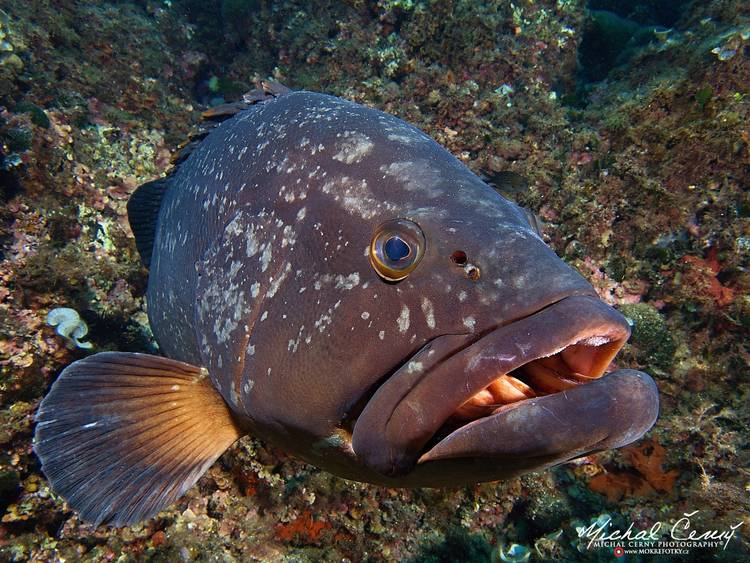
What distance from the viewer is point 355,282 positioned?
2.12 m

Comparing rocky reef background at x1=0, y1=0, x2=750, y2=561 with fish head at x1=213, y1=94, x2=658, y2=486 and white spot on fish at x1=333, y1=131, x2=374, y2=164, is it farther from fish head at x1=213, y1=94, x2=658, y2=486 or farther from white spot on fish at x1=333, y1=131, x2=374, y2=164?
white spot on fish at x1=333, y1=131, x2=374, y2=164

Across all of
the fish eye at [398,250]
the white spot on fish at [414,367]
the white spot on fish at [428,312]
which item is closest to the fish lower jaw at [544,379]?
the white spot on fish at [414,367]

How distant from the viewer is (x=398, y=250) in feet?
6.57

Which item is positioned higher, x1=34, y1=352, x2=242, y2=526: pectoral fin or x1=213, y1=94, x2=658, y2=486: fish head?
x1=213, y1=94, x2=658, y2=486: fish head

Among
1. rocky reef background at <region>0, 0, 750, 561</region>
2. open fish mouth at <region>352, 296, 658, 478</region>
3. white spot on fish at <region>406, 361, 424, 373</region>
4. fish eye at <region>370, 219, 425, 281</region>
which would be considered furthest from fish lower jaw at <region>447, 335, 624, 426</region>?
rocky reef background at <region>0, 0, 750, 561</region>

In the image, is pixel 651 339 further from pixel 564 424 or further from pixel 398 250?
pixel 398 250

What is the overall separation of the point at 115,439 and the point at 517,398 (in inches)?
97.2

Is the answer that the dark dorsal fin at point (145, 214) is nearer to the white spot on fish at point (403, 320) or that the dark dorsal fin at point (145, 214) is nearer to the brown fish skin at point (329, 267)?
the brown fish skin at point (329, 267)

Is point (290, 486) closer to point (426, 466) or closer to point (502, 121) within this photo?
point (426, 466)

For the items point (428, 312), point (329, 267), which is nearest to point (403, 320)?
point (428, 312)

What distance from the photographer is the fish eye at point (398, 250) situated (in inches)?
77.9

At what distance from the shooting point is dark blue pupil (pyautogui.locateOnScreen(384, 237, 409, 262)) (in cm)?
200

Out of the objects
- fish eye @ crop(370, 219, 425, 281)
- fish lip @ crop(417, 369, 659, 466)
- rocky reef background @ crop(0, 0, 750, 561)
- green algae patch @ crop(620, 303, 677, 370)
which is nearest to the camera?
fish lip @ crop(417, 369, 659, 466)

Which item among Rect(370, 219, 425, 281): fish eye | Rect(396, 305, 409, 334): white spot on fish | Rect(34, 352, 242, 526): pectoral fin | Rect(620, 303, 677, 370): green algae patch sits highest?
Rect(370, 219, 425, 281): fish eye
